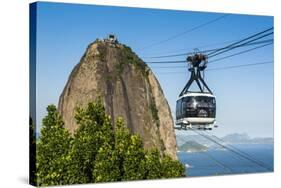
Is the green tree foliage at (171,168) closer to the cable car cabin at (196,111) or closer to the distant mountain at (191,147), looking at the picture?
the distant mountain at (191,147)

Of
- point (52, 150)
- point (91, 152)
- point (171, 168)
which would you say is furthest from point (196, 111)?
point (52, 150)

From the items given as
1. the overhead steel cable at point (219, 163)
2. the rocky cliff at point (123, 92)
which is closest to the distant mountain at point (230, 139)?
the overhead steel cable at point (219, 163)

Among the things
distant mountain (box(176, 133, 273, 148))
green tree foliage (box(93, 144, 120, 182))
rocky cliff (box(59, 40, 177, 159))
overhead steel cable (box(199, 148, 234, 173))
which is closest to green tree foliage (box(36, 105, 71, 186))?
rocky cliff (box(59, 40, 177, 159))

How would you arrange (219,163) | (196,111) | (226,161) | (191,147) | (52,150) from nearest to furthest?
(52,150) < (191,147) < (219,163) < (226,161) < (196,111)

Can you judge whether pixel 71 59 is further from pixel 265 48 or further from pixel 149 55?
pixel 265 48

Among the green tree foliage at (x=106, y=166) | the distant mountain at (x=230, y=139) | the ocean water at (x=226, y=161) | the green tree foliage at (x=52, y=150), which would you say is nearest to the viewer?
the green tree foliage at (x=52, y=150)

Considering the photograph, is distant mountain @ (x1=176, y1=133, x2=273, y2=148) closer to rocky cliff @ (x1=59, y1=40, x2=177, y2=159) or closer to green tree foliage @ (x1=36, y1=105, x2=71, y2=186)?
rocky cliff @ (x1=59, y1=40, x2=177, y2=159)

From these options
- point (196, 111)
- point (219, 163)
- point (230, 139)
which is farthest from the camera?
point (196, 111)

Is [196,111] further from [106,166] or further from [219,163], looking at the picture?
[106,166]
